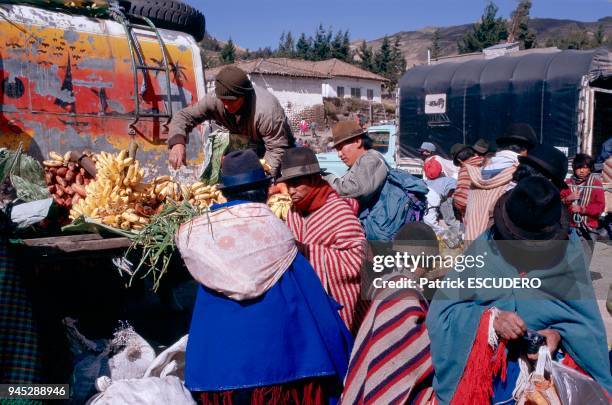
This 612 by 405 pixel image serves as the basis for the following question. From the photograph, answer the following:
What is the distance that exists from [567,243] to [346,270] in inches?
43.3

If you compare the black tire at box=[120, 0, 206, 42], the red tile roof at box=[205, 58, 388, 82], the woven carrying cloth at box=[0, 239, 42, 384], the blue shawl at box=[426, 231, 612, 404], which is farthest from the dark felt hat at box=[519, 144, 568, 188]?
the red tile roof at box=[205, 58, 388, 82]

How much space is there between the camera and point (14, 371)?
260 cm

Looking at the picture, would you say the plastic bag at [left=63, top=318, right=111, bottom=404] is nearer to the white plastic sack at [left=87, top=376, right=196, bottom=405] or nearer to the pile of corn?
the white plastic sack at [left=87, top=376, right=196, bottom=405]

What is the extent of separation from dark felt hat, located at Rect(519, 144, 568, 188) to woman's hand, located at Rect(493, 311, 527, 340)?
1.66 meters

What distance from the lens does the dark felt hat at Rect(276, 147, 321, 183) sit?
10.4 feet

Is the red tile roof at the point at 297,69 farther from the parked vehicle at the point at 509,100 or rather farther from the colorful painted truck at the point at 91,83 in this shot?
the colorful painted truck at the point at 91,83

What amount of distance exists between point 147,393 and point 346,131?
2504mm

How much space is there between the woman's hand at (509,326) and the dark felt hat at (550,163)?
1659mm

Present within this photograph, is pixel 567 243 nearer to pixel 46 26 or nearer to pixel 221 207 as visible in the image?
pixel 221 207

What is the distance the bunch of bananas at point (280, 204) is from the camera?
3781 millimetres

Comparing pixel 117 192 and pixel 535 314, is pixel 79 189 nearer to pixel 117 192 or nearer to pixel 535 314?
pixel 117 192

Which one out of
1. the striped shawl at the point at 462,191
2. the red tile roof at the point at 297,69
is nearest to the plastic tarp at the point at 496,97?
the striped shawl at the point at 462,191

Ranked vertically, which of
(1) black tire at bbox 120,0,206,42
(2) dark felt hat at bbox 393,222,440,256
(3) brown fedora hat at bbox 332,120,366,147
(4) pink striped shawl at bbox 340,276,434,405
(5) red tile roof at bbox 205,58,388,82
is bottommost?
(4) pink striped shawl at bbox 340,276,434,405

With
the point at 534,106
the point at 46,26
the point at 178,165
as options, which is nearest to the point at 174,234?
the point at 178,165
